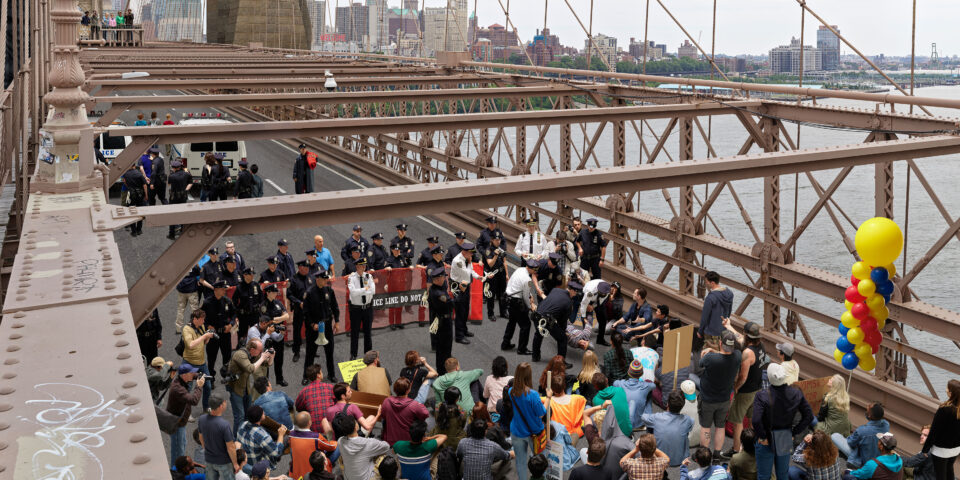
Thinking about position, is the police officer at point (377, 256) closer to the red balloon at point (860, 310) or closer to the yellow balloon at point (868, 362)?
the red balloon at point (860, 310)

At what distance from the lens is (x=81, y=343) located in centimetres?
383

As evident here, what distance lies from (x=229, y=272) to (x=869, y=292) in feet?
30.2

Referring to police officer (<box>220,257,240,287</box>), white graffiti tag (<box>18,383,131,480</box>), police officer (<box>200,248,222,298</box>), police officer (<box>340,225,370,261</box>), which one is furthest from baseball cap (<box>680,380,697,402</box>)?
white graffiti tag (<box>18,383,131,480</box>)

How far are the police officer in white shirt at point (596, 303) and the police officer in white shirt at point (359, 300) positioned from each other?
3439 mm

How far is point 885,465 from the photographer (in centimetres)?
934

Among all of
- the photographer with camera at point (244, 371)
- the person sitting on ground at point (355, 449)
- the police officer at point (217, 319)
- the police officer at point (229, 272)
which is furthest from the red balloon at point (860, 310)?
the police officer at point (229, 272)

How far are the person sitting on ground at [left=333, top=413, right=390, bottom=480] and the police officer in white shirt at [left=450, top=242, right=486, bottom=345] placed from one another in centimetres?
547

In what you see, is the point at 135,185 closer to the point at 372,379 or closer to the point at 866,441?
the point at 372,379

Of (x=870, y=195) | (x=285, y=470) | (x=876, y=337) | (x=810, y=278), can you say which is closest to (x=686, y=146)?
(x=810, y=278)

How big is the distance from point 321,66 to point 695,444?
2113 cm

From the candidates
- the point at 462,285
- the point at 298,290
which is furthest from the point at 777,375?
the point at 298,290

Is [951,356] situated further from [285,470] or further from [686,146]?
[285,470]

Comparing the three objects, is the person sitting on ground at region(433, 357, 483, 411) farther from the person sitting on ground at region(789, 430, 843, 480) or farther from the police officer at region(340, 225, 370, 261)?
the police officer at region(340, 225, 370, 261)

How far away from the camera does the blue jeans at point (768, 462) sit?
965 cm
